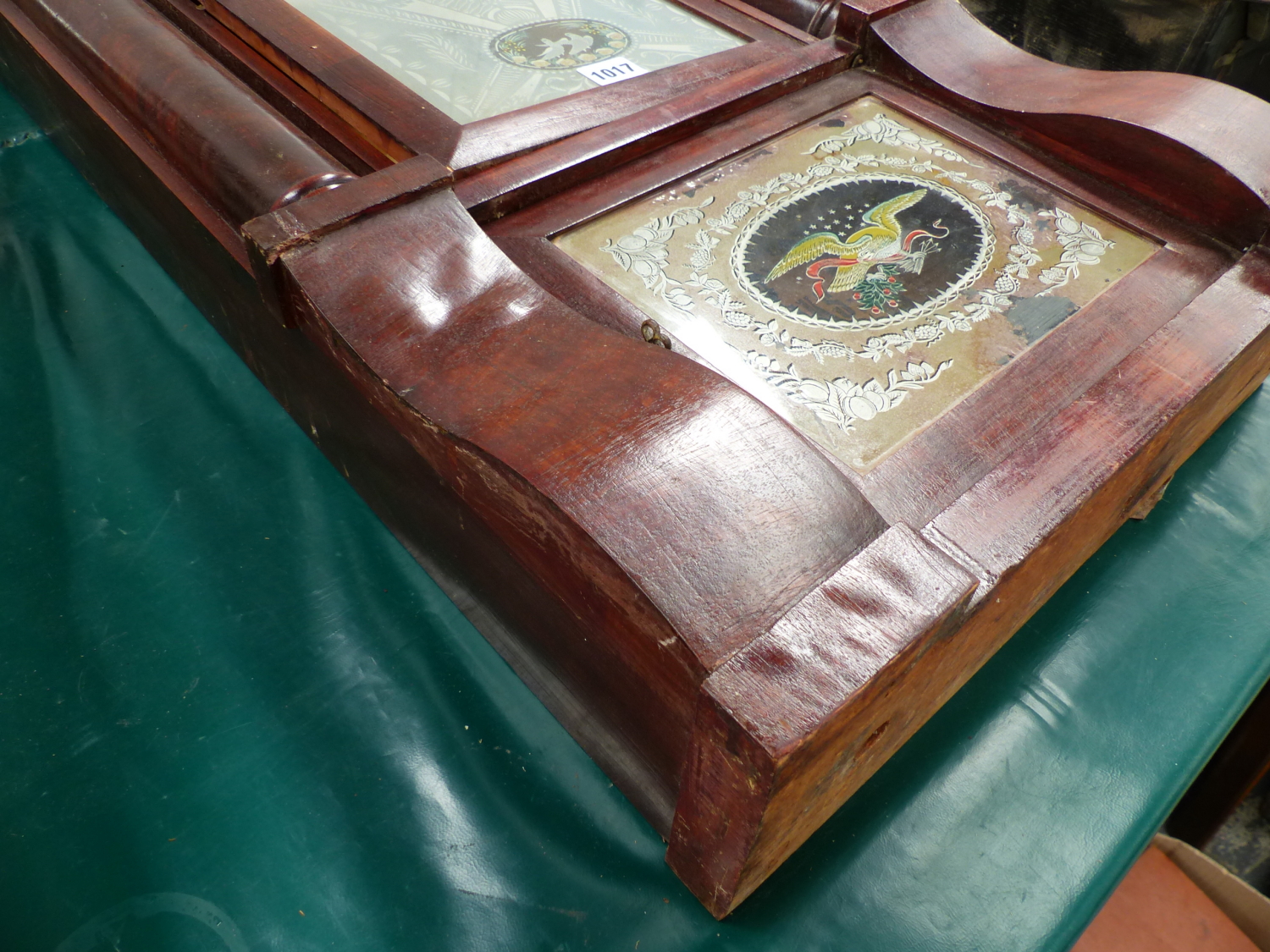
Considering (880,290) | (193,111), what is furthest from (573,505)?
(193,111)

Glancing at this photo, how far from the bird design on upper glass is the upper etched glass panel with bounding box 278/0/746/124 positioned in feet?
1.72

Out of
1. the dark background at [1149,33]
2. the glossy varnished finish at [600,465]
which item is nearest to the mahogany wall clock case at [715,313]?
the glossy varnished finish at [600,465]

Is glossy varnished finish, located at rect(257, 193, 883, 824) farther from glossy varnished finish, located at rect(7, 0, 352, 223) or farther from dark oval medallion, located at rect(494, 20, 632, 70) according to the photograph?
dark oval medallion, located at rect(494, 20, 632, 70)

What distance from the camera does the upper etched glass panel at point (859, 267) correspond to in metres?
1.01

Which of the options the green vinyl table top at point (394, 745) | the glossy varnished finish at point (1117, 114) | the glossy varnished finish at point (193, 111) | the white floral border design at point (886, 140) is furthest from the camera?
the white floral border design at point (886, 140)

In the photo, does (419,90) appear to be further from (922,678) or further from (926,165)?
(922,678)

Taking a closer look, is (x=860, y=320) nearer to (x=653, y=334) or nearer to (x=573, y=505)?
(x=653, y=334)

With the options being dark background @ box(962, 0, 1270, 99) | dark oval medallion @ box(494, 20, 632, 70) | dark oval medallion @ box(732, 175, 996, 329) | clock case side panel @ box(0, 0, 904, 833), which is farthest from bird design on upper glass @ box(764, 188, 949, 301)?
dark background @ box(962, 0, 1270, 99)

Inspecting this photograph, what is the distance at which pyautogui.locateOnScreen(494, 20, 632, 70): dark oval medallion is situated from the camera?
1.54 metres

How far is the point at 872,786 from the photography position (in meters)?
1.03

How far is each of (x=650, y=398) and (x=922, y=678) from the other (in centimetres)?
36

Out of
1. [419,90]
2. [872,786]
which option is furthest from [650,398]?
[419,90]

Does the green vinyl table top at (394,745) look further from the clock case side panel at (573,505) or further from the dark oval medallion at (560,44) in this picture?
the dark oval medallion at (560,44)

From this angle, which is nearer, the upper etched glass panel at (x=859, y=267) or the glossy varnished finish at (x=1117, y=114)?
the upper etched glass panel at (x=859, y=267)
